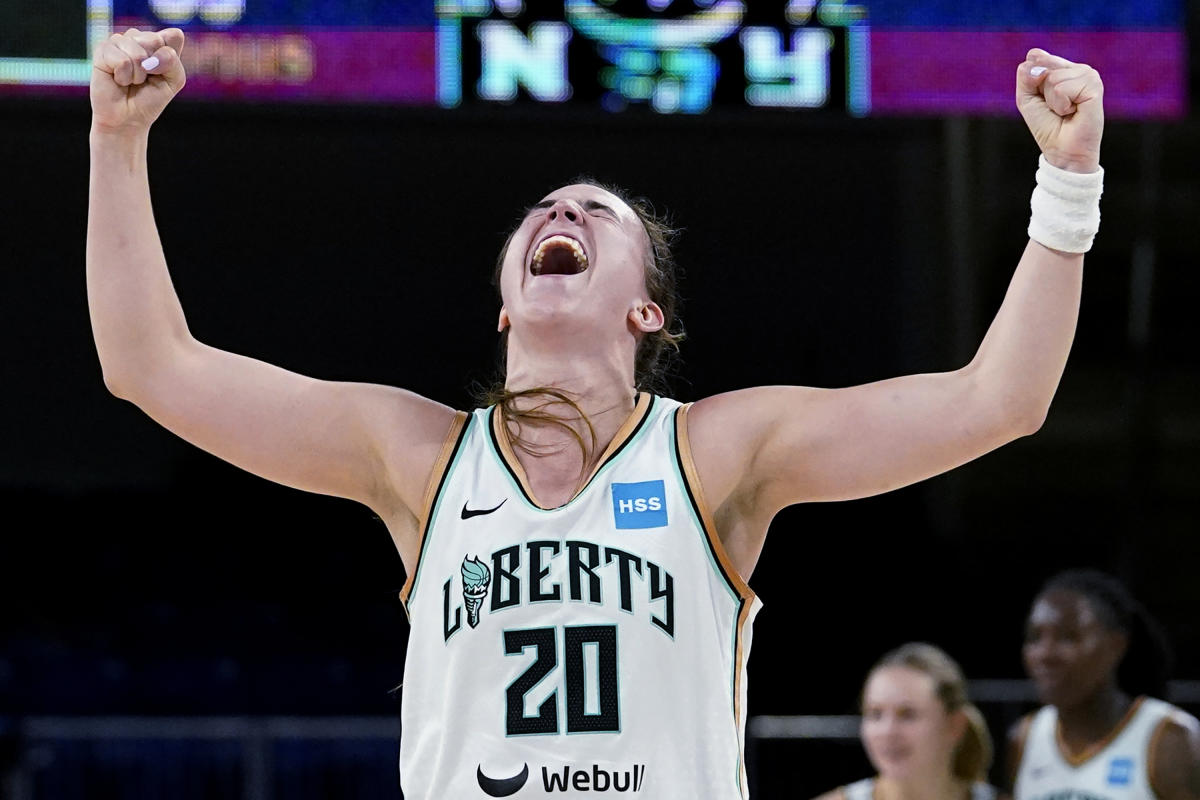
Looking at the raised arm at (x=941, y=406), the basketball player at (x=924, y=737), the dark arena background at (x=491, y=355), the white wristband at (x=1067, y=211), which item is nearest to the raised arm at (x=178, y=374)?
the raised arm at (x=941, y=406)

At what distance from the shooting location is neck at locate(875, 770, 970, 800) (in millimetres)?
4133

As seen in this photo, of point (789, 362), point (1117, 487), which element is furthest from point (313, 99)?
point (1117, 487)

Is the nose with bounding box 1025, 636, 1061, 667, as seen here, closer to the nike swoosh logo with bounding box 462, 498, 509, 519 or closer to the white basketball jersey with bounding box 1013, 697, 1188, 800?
the white basketball jersey with bounding box 1013, 697, 1188, 800

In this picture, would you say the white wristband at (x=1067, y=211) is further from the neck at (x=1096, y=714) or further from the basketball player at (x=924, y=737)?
the neck at (x=1096, y=714)

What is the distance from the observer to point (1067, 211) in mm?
2139

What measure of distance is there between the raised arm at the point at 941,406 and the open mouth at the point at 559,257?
34 centimetres

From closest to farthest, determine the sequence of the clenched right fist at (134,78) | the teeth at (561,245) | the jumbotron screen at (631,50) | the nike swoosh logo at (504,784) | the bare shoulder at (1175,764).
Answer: the nike swoosh logo at (504,784)
the clenched right fist at (134,78)
the teeth at (561,245)
the bare shoulder at (1175,764)
the jumbotron screen at (631,50)

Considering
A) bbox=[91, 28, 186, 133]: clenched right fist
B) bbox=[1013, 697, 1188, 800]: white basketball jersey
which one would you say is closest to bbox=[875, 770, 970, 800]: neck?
bbox=[1013, 697, 1188, 800]: white basketball jersey

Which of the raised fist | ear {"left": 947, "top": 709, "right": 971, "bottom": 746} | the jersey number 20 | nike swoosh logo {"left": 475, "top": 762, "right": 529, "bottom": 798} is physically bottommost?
nike swoosh logo {"left": 475, "top": 762, "right": 529, "bottom": 798}

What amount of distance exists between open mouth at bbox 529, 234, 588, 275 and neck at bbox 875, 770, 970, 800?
2.14 meters

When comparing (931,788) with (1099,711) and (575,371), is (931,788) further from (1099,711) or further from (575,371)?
(575,371)

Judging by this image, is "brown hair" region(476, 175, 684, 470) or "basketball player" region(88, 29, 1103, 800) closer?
"basketball player" region(88, 29, 1103, 800)

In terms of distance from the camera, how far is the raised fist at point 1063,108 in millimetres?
2113

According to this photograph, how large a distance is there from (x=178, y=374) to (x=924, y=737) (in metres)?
2.49
